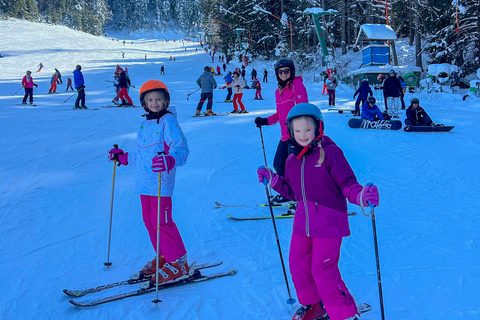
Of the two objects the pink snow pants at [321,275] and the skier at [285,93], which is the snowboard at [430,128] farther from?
the pink snow pants at [321,275]

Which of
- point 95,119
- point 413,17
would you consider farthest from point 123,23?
point 95,119

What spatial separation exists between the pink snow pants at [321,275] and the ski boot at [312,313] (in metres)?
0.08

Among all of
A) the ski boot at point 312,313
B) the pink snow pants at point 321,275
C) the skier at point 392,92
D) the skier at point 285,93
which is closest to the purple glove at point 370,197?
the pink snow pants at point 321,275

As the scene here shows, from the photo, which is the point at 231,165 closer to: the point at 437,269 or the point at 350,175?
the point at 437,269

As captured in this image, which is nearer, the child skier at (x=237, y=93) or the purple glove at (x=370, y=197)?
the purple glove at (x=370, y=197)

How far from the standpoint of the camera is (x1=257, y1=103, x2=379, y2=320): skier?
2166 mm

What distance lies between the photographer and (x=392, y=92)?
40.9 ft

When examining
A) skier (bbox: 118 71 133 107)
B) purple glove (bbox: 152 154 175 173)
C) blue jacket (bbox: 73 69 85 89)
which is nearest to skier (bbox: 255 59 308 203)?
purple glove (bbox: 152 154 175 173)

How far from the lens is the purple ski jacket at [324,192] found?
2.19 metres

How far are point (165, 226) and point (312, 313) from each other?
4.15 ft

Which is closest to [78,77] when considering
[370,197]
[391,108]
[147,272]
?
[391,108]

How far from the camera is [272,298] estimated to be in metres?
2.83

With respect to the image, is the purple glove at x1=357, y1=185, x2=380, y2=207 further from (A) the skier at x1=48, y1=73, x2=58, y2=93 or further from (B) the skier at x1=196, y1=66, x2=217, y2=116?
(A) the skier at x1=48, y1=73, x2=58, y2=93

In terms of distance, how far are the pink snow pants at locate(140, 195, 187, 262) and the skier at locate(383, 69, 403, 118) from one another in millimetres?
11338
